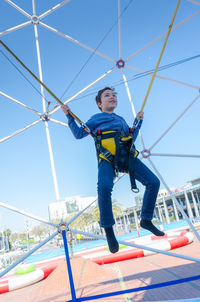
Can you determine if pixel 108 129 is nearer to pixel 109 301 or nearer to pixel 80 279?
pixel 109 301

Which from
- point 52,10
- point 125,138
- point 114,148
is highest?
point 52,10

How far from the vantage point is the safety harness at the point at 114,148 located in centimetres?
277

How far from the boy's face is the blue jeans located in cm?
87

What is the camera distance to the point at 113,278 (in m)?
7.56

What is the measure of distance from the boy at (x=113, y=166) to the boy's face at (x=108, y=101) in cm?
23

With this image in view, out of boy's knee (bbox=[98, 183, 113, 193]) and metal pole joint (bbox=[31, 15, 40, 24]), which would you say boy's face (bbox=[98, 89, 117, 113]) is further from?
metal pole joint (bbox=[31, 15, 40, 24])

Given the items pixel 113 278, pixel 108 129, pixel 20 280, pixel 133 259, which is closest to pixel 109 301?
pixel 113 278

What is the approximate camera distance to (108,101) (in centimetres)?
329

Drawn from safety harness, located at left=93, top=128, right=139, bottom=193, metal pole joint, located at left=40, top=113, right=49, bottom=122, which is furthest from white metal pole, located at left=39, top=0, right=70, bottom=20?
safety harness, located at left=93, top=128, right=139, bottom=193

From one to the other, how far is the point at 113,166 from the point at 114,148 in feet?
0.72

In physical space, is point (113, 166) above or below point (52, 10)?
below

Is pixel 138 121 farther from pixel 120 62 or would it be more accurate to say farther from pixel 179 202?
pixel 179 202

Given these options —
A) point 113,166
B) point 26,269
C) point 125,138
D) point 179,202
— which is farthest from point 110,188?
point 179,202

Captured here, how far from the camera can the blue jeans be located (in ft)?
8.59
